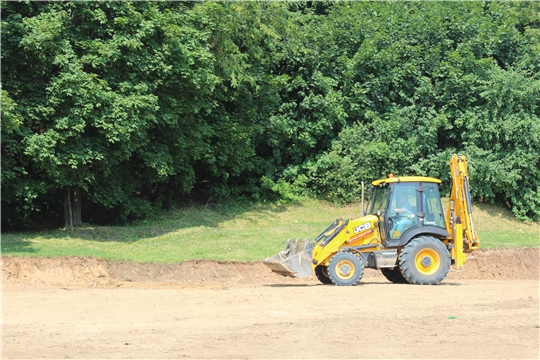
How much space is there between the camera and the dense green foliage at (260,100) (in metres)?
22.0

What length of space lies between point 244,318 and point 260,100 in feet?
66.8

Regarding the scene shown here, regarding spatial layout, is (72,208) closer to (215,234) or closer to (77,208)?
(77,208)

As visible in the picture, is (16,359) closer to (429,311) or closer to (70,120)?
(429,311)

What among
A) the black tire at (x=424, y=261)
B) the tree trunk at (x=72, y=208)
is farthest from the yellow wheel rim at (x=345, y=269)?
the tree trunk at (x=72, y=208)

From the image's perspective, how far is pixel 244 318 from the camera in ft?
40.6

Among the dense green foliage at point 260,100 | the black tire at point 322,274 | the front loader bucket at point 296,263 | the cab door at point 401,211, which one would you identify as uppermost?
the dense green foliage at point 260,100

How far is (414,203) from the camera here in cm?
1669

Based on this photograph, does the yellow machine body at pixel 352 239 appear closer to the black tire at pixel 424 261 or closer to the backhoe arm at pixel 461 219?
the black tire at pixel 424 261

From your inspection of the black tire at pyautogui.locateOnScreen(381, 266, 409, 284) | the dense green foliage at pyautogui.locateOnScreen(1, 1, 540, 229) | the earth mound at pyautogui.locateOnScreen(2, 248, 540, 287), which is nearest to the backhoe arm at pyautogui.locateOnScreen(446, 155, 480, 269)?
the black tire at pyautogui.locateOnScreen(381, 266, 409, 284)

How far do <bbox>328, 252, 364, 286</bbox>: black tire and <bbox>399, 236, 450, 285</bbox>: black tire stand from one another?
3.56 feet

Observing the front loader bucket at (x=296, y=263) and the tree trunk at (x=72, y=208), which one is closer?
the front loader bucket at (x=296, y=263)

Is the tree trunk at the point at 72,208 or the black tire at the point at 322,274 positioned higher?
the tree trunk at the point at 72,208

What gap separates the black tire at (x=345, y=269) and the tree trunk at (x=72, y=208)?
12.2m

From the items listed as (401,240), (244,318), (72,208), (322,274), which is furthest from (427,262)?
(72,208)
